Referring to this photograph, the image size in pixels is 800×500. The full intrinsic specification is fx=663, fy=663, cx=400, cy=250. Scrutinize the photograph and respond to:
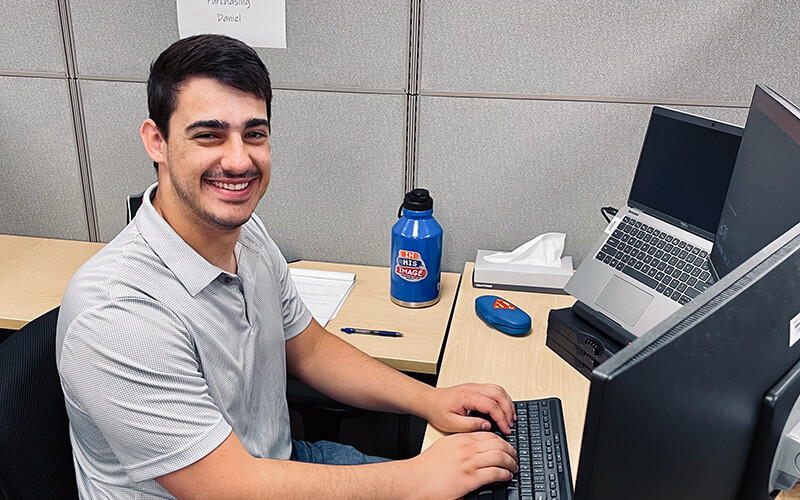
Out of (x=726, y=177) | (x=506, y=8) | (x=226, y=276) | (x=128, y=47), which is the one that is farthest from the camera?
(x=128, y=47)

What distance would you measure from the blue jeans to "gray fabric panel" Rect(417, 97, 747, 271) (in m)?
0.60

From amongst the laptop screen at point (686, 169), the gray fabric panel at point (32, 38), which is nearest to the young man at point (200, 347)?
the laptop screen at point (686, 169)

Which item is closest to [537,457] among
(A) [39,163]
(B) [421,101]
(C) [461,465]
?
(C) [461,465]

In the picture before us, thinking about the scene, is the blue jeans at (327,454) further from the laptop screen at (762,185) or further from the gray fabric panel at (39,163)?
the gray fabric panel at (39,163)

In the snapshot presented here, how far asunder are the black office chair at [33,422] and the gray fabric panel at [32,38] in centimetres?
94

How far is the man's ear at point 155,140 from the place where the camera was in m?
0.87

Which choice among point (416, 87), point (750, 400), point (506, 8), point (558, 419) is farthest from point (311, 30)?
point (750, 400)

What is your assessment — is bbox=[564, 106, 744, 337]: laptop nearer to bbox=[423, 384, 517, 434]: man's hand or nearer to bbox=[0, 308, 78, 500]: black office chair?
bbox=[423, 384, 517, 434]: man's hand

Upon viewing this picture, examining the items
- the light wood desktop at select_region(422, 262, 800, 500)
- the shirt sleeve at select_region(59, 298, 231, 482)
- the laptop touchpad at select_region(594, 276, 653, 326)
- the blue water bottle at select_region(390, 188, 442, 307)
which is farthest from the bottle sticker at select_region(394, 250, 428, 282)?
the shirt sleeve at select_region(59, 298, 231, 482)

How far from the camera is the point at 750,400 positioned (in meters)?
0.47

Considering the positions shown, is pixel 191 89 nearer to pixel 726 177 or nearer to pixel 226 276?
pixel 226 276

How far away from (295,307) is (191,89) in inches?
16.4

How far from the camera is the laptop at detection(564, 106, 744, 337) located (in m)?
1.07

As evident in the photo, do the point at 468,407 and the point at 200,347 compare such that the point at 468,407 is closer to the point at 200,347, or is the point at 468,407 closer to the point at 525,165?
the point at 200,347
